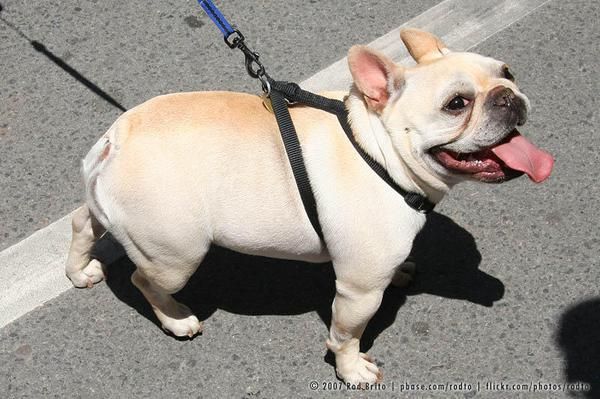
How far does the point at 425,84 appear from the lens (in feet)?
9.41

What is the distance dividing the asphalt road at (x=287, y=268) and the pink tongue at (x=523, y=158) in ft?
3.43

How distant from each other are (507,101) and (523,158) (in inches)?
10.1

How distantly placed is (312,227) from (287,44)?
222 cm

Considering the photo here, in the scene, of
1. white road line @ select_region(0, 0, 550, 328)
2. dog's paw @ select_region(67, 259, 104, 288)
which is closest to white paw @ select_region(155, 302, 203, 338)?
dog's paw @ select_region(67, 259, 104, 288)

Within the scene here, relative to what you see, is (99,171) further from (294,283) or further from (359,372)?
(359,372)

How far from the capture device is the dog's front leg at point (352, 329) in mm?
3211

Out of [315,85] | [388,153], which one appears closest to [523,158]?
[388,153]

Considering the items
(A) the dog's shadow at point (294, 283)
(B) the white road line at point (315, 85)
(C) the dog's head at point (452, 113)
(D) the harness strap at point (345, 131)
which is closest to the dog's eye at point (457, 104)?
(C) the dog's head at point (452, 113)

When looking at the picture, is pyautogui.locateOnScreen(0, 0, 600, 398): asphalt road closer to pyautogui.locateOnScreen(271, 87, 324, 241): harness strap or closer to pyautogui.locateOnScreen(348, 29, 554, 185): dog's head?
pyautogui.locateOnScreen(271, 87, 324, 241): harness strap

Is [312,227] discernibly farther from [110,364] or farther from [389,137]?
[110,364]

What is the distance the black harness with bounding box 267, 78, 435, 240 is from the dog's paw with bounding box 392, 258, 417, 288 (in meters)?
0.82

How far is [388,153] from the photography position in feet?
9.66

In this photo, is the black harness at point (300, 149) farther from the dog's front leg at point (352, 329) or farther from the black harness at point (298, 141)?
the dog's front leg at point (352, 329)

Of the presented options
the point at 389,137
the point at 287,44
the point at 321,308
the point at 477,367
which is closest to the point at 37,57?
the point at 287,44
